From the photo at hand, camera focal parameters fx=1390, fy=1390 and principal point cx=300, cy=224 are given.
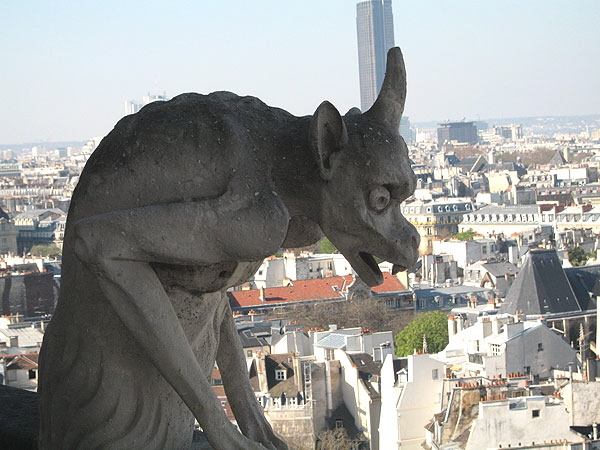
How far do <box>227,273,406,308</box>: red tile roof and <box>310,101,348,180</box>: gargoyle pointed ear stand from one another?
40190 mm

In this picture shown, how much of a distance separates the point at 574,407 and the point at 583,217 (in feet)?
164

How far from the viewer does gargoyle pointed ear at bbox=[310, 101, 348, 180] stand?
3389 mm

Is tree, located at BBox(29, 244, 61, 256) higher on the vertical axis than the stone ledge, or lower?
higher

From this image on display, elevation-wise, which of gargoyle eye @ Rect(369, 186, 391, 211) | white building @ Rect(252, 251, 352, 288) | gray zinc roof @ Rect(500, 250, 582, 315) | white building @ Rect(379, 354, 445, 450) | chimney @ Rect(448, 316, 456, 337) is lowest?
white building @ Rect(379, 354, 445, 450)

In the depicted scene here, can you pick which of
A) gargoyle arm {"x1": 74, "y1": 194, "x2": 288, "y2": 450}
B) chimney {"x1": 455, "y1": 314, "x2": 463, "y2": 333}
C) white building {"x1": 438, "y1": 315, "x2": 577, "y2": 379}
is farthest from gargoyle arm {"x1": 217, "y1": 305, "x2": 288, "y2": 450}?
chimney {"x1": 455, "y1": 314, "x2": 463, "y2": 333}

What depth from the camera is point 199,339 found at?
3.64 m

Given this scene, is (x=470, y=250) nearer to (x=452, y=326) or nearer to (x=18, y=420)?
(x=452, y=326)

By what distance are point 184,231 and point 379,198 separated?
19.6 inches

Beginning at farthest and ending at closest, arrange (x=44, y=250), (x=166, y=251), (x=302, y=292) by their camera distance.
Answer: (x=44, y=250) < (x=302, y=292) < (x=166, y=251)

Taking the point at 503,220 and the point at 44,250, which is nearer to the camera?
the point at 503,220

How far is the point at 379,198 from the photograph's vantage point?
3473 millimetres

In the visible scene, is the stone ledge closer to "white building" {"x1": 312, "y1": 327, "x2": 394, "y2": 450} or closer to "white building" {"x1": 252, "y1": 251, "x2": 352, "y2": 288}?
"white building" {"x1": 312, "y1": 327, "x2": 394, "y2": 450}

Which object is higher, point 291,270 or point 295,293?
point 291,270

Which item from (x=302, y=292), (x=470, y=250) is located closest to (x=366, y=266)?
(x=302, y=292)
